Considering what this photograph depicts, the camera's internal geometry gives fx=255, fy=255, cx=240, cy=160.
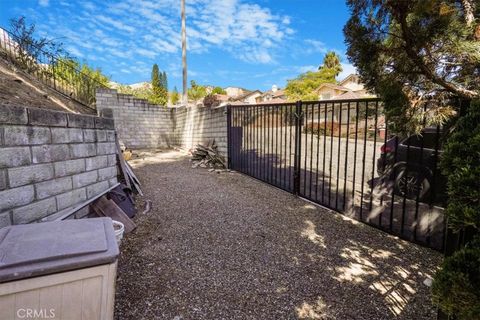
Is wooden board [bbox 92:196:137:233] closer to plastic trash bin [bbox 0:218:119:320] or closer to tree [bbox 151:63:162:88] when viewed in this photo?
plastic trash bin [bbox 0:218:119:320]

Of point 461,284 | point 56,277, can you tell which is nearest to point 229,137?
point 56,277

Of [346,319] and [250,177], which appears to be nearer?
[346,319]

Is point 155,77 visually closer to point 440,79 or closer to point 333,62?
point 333,62

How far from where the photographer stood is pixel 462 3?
1.71m

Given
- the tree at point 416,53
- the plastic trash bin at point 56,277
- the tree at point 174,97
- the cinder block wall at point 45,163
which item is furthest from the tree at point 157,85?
the plastic trash bin at point 56,277

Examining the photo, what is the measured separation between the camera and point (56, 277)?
119cm

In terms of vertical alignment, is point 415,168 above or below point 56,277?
above

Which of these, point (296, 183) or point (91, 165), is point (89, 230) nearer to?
point (91, 165)

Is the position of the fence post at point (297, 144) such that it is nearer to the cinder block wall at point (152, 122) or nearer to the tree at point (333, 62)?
the cinder block wall at point (152, 122)

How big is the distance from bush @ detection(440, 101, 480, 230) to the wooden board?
3140mm

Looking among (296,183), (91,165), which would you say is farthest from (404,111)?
(91,165)

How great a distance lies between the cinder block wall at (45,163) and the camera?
2096 mm

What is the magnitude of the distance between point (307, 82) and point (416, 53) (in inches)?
1372

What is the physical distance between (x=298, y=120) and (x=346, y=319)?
3.30 m
